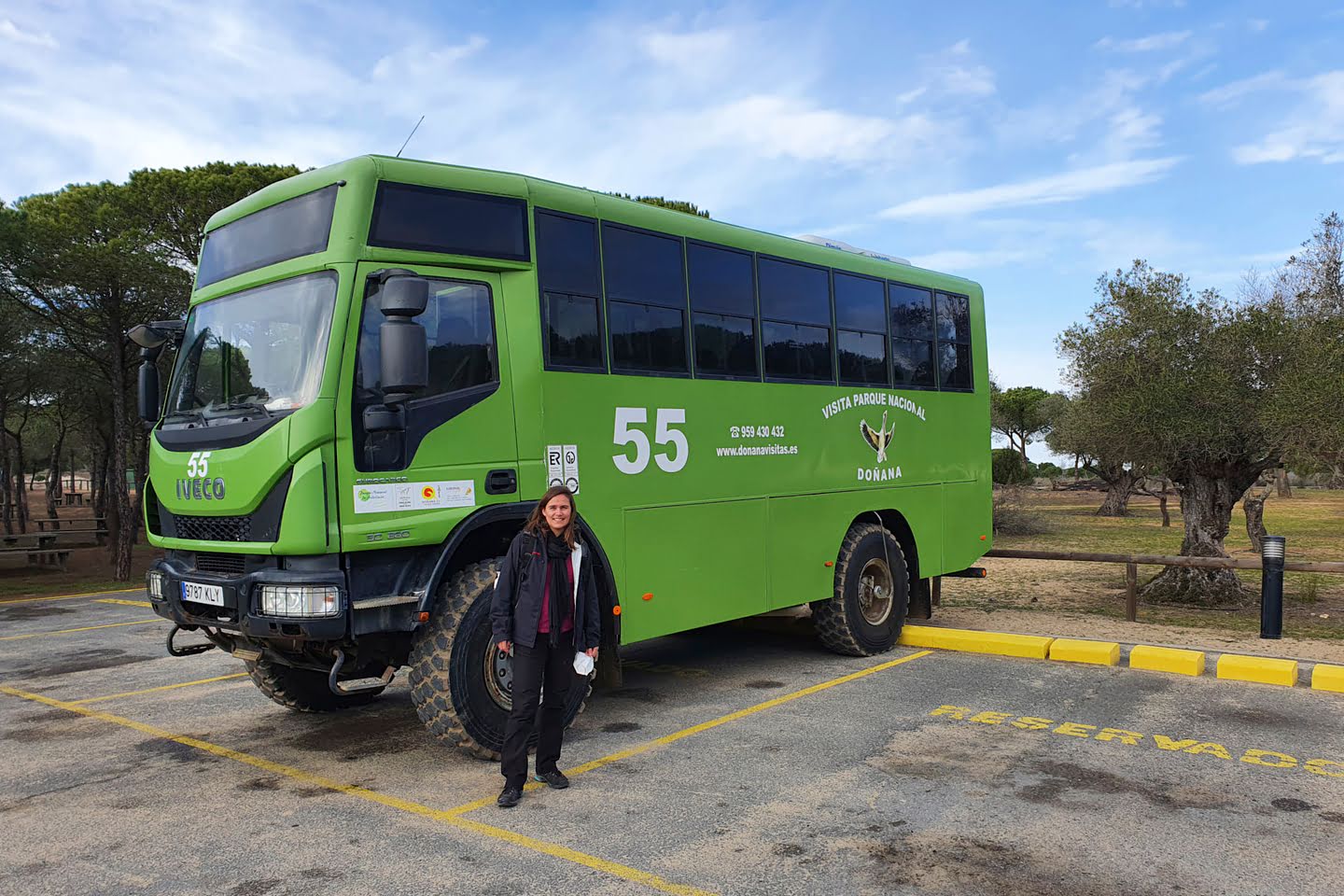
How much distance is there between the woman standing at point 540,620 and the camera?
5.31 metres

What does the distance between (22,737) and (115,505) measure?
1437 cm

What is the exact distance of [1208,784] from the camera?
5465 mm

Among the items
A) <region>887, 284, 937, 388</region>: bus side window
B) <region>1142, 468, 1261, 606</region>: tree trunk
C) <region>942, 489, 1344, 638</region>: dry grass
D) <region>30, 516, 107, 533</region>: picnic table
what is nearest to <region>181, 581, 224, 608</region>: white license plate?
<region>887, 284, 937, 388</region>: bus side window

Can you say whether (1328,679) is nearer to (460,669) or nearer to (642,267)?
(642,267)

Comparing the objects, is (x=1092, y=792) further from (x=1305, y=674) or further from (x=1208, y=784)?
(x=1305, y=674)

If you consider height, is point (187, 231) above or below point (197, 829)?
above

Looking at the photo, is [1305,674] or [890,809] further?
[1305,674]

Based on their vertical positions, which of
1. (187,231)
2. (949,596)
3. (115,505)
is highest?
(187,231)

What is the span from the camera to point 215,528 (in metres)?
5.83

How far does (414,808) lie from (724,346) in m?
4.20

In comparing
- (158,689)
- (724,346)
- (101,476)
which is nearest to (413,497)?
(724,346)

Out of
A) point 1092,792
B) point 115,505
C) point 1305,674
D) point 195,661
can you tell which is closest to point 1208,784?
point 1092,792

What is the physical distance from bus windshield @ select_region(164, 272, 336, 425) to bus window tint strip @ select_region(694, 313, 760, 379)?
2.97 m

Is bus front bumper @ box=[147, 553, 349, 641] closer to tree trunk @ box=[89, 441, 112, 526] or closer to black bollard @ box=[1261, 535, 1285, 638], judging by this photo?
black bollard @ box=[1261, 535, 1285, 638]
